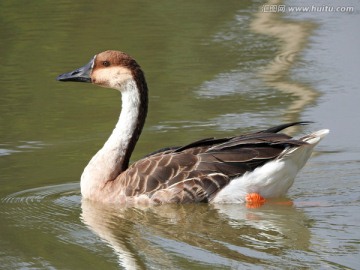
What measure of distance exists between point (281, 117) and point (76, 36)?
5297 millimetres

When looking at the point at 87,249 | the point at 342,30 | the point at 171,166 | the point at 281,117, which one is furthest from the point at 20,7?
the point at 87,249

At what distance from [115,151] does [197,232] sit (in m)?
1.78

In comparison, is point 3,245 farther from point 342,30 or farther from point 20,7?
point 20,7

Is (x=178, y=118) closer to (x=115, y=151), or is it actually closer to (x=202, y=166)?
(x=115, y=151)

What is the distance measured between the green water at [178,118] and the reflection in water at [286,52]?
30 millimetres

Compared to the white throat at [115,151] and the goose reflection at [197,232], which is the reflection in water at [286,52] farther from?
the goose reflection at [197,232]

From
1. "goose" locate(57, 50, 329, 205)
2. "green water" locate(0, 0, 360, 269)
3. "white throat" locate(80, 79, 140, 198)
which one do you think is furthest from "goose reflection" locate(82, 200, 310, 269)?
"white throat" locate(80, 79, 140, 198)

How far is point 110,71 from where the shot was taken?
1001cm

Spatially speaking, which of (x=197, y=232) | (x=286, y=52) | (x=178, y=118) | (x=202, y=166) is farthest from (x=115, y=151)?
(x=286, y=52)

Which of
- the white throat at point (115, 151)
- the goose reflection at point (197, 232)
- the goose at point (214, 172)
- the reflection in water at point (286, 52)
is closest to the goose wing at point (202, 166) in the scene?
the goose at point (214, 172)

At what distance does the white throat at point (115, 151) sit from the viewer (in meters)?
9.81

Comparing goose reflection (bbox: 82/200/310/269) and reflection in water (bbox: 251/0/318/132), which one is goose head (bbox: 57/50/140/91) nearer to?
goose reflection (bbox: 82/200/310/269)

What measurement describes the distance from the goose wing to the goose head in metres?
0.90

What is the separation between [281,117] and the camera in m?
11.8
